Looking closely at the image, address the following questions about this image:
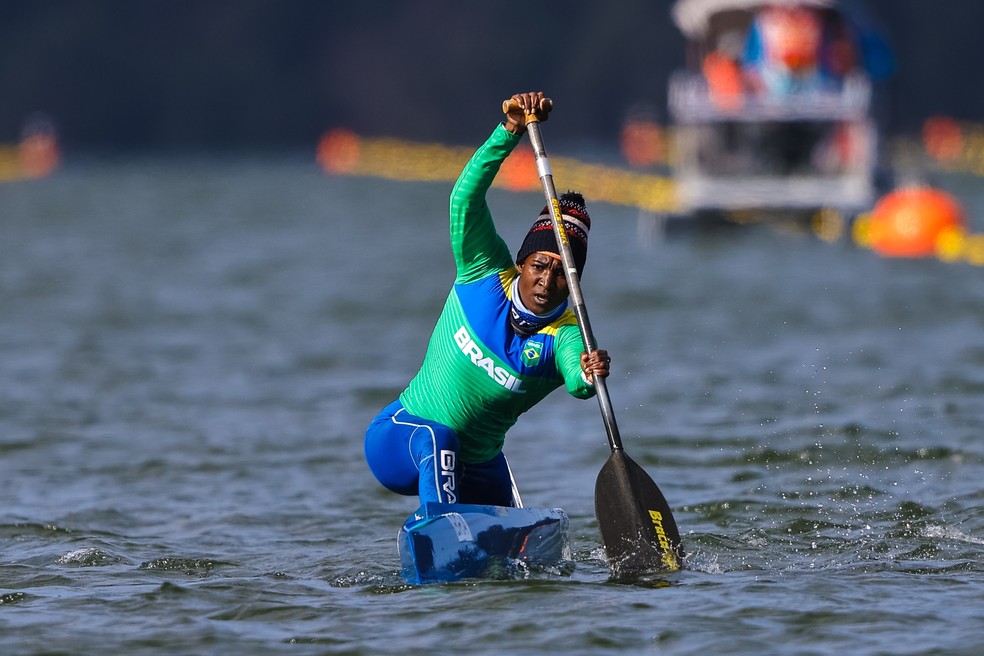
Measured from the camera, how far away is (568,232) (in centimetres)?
782

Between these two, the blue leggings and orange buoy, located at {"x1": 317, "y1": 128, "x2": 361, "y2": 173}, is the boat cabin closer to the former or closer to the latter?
the blue leggings

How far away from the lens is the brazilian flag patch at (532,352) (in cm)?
768

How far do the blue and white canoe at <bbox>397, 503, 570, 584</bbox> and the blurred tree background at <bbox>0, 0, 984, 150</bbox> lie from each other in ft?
217

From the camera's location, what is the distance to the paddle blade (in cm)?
809

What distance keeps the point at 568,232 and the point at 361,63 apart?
71.8 m

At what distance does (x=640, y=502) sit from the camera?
8.11m

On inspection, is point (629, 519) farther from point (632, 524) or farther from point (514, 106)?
point (514, 106)

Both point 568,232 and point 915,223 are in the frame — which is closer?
point 568,232

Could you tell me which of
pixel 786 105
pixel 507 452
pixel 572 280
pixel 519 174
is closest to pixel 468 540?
pixel 572 280

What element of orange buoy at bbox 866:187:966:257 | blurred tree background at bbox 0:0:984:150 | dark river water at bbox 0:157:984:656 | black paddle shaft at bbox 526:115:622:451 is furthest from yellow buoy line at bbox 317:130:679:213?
black paddle shaft at bbox 526:115:622:451

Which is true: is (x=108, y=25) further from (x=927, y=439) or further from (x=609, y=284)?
(x=927, y=439)

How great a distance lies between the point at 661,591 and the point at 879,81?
24.1 meters

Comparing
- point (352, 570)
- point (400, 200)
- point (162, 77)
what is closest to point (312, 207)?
point (400, 200)

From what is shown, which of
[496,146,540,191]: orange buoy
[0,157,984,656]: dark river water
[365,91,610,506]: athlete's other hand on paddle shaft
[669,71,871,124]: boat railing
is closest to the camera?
[0,157,984,656]: dark river water
